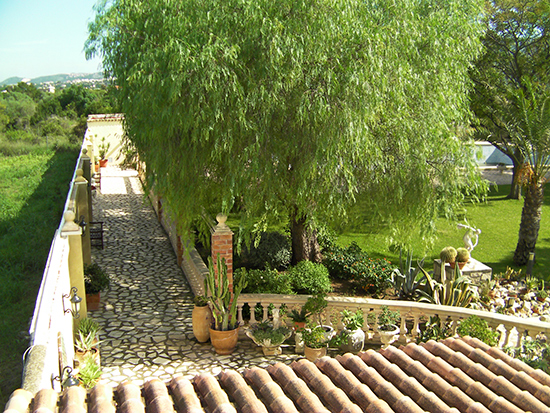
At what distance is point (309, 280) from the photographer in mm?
10531

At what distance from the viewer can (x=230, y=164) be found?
26.8 ft

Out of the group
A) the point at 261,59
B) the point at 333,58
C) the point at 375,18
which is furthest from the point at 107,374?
the point at 375,18

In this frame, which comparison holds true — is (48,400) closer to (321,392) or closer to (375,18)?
(321,392)

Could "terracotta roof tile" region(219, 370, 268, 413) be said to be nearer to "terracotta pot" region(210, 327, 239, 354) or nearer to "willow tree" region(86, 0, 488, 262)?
"terracotta pot" region(210, 327, 239, 354)

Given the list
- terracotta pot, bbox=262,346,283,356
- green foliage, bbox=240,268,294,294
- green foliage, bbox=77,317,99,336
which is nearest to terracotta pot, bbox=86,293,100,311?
green foliage, bbox=77,317,99,336

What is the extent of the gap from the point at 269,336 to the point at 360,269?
375cm

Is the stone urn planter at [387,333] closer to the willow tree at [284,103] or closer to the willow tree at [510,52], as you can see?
the willow tree at [284,103]

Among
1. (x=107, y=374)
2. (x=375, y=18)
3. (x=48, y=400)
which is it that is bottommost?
(x=107, y=374)

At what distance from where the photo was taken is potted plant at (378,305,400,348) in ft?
29.3

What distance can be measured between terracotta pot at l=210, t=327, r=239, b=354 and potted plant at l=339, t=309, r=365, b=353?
6.48 feet

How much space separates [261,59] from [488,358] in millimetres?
5531

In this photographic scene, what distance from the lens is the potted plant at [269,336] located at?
861cm

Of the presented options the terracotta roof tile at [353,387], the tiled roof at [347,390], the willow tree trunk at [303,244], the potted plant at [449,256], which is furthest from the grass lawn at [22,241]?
the potted plant at [449,256]

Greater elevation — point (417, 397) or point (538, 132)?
point (538, 132)
